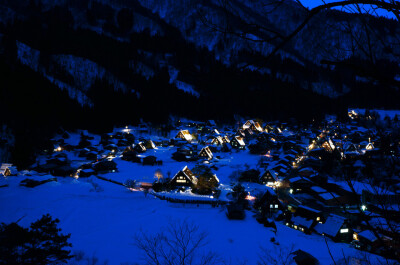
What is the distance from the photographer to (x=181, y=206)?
626 inches

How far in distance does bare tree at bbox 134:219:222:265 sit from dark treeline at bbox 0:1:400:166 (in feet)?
85.2

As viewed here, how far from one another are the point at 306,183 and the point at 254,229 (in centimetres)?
1087

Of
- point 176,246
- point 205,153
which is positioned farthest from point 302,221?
point 205,153

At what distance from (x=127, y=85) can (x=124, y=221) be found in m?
68.3

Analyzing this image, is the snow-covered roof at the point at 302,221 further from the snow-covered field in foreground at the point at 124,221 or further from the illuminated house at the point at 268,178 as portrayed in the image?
the illuminated house at the point at 268,178

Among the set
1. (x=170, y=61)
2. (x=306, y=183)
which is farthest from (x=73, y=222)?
(x=170, y=61)

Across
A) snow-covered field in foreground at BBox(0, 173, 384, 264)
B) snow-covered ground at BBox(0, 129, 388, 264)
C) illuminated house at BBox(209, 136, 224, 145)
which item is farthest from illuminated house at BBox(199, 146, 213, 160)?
snow-covered field in foreground at BBox(0, 173, 384, 264)

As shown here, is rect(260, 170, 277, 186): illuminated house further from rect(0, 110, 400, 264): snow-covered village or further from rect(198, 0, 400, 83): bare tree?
rect(198, 0, 400, 83): bare tree

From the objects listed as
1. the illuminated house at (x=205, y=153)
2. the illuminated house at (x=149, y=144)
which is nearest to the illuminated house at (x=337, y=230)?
the illuminated house at (x=205, y=153)

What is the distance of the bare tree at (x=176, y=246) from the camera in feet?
28.9

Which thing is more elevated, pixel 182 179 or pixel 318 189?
pixel 318 189

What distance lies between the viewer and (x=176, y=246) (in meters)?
10.1

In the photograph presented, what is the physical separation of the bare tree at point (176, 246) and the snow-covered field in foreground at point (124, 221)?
46cm

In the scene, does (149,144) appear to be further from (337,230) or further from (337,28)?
(337,28)
